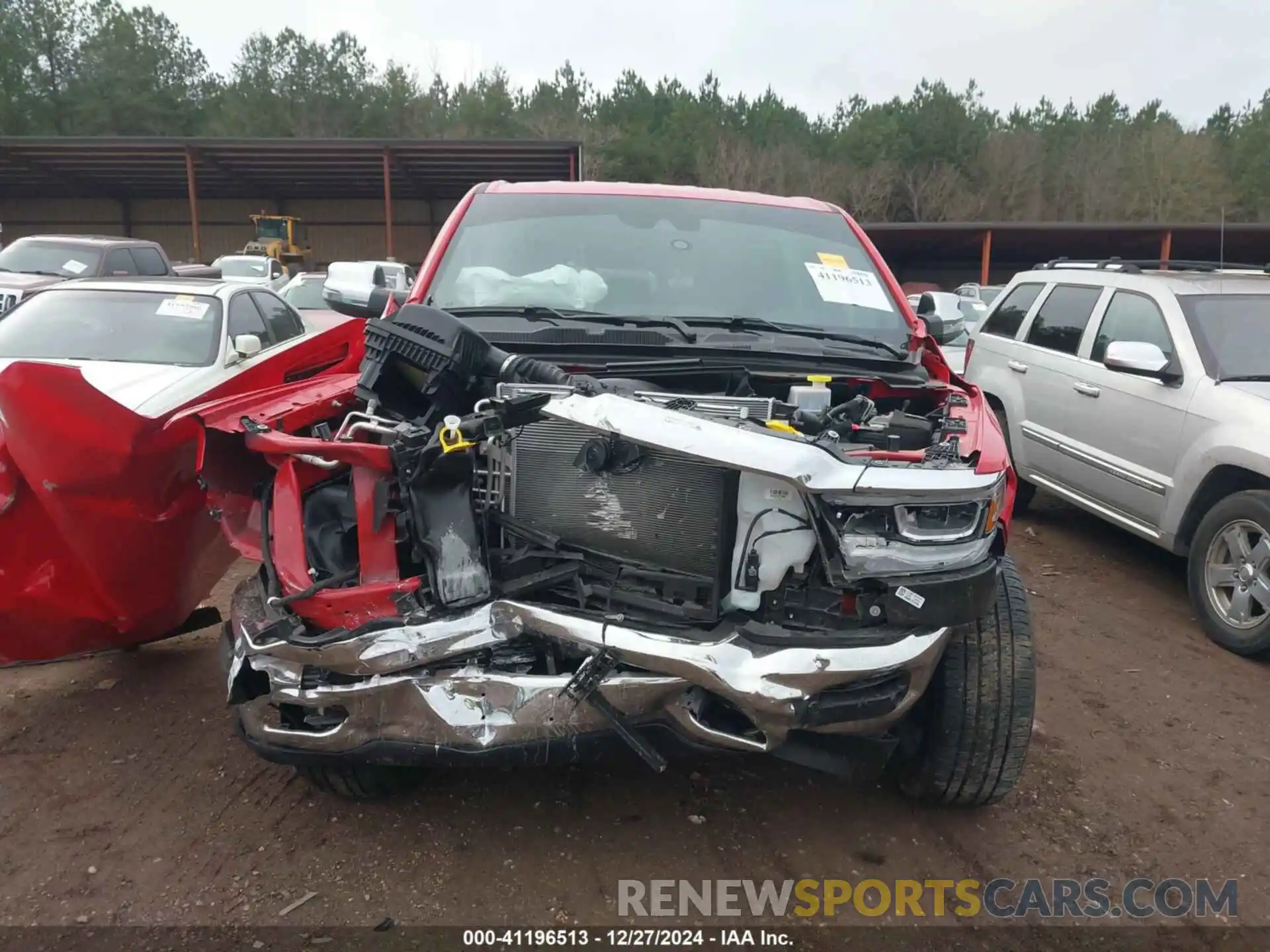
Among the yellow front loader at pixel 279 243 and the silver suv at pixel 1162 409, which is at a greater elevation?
the yellow front loader at pixel 279 243

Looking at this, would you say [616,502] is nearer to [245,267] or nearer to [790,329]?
[790,329]

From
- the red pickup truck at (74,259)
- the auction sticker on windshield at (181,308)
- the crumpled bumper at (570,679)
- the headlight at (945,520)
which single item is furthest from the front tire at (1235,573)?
the red pickup truck at (74,259)

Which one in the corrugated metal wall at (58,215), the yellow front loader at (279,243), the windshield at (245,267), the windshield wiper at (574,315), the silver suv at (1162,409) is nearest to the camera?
the windshield wiper at (574,315)

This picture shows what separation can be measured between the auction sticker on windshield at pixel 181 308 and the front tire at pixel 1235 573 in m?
6.32

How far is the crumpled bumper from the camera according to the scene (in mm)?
2250

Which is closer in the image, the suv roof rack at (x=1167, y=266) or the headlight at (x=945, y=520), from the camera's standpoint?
the headlight at (x=945, y=520)

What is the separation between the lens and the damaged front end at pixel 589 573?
2.26 metres

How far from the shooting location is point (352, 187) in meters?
31.2

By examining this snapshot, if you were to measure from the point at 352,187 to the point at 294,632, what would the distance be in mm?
31952

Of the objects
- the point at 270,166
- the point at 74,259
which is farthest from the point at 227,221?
the point at 74,259

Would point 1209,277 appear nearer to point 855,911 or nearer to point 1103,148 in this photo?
point 855,911

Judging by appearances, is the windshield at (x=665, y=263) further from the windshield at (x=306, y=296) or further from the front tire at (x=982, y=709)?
the windshield at (x=306, y=296)

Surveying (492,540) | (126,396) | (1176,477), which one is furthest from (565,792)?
(1176,477)

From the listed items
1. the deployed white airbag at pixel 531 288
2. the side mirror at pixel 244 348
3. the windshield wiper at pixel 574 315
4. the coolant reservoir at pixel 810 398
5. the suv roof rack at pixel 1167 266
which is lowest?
the side mirror at pixel 244 348
